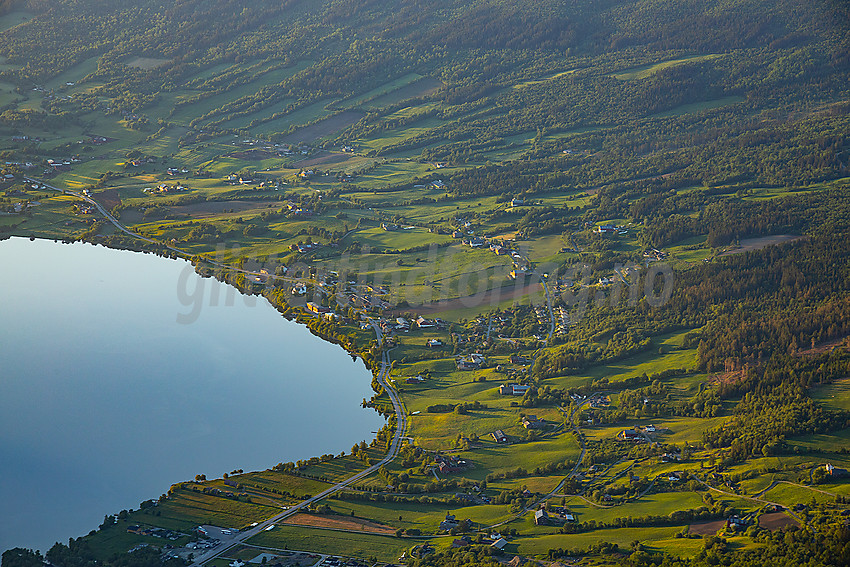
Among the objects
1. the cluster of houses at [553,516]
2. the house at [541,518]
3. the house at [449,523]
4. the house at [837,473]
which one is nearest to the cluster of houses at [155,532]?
the house at [449,523]

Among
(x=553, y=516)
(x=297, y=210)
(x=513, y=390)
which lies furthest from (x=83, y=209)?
(x=553, y=516)

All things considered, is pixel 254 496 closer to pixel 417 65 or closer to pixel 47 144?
pixel 47 144

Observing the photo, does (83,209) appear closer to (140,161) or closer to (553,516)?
(140,161)

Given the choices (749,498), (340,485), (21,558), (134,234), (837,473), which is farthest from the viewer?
A: (134,234)

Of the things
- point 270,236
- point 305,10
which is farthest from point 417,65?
point 270,236

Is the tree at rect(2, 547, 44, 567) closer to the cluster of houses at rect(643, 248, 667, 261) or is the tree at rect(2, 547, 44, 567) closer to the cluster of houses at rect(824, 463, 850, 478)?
the cluster of houses at rect(824, 463, 850, 478)

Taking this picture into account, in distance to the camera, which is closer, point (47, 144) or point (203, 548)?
point (203, 548)

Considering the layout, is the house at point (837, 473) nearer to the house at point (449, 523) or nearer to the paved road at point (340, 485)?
the house at point (449, 523)
